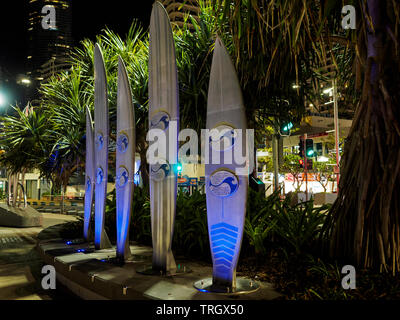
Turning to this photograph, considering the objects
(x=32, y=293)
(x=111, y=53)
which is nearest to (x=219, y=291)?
(x=32, y=293)

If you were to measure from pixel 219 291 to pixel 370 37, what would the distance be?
10.4 feet

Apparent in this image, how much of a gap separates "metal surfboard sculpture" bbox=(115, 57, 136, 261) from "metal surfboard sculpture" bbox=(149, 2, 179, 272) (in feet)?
2.20

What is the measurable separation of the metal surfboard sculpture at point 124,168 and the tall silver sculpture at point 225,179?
1625 millimetres

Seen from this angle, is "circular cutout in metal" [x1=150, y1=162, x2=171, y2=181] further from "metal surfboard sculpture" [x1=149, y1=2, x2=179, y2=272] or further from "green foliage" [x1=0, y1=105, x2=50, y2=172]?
"green foliage" [x1=0, y1=105, x2=50, y2=172]

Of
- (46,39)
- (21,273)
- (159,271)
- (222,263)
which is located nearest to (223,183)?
(222,263)

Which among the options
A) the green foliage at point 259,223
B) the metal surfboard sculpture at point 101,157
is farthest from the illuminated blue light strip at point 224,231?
the metal surfboard sculpture at point 101,157

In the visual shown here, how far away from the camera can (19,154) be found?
37.6 feet

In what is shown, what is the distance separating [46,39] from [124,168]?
25.9 metres

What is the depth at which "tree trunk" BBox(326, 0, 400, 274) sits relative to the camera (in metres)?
3.56

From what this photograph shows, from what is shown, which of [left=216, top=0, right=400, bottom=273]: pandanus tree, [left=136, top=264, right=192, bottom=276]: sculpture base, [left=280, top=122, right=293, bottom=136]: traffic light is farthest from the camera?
[left=280, top=122, right=293, bottom=136]: traffic light

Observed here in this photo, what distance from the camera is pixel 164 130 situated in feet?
13.7

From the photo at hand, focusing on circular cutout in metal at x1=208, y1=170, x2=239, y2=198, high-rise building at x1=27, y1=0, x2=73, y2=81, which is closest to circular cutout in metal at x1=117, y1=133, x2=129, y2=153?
circular cutout in metal at x1=208, y1=170, x2=239, y2=198

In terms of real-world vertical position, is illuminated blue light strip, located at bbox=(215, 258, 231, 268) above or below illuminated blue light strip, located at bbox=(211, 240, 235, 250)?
below
